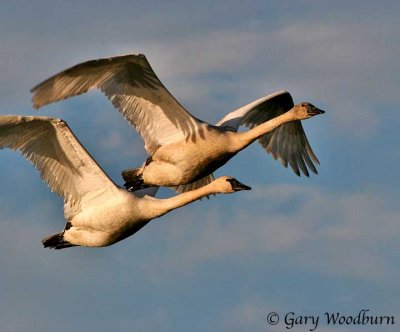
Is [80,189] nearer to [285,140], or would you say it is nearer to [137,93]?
[137,93]

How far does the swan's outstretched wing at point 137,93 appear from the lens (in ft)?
87.2

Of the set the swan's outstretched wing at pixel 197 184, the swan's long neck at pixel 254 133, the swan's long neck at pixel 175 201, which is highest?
the swan's long neck at pixel 254 133

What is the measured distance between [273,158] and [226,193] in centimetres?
446

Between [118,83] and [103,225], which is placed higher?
[118,83]

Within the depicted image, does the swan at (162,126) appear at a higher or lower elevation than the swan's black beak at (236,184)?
higher

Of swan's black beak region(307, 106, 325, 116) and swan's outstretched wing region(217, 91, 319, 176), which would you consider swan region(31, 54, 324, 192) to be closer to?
swan's black beak region(307, 106, 325, 116)

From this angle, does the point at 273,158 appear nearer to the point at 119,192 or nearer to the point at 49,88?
the point at 119,192

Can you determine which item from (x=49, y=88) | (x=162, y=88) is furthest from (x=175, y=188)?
(x=49, y=88)

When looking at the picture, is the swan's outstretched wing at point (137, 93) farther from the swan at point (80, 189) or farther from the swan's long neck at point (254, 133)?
the swan at point (80, 189)

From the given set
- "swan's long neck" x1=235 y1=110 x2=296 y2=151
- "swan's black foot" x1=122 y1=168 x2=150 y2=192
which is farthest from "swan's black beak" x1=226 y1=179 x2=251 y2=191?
"swan's black foot" x1=122 y1=168 x2=150 y2=192

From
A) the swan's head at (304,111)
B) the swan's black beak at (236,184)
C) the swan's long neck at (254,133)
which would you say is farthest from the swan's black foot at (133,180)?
the swan's head at (304,111)

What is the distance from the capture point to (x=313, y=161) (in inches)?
1280

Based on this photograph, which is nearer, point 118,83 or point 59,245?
point 118,83

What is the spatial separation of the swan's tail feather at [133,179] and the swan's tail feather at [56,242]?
1.53m
